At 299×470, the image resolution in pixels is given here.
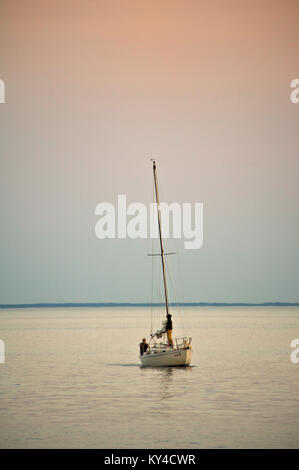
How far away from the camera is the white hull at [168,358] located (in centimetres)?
7206

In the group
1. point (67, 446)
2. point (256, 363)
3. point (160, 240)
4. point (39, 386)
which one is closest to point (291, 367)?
point (256, 363)

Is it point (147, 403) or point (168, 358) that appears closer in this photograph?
point (147, 403)

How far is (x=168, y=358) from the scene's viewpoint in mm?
72312

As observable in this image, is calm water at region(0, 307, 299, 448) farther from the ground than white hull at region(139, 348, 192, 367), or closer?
closer

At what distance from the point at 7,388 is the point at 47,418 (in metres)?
16.3

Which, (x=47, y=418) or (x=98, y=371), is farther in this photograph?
(x=98, y=371)

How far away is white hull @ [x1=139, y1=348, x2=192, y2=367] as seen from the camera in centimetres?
7206

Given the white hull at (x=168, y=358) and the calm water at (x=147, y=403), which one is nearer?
the calm water at (x=147, y=403)

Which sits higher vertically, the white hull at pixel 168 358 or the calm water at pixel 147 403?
the white hull at pixel 168 358

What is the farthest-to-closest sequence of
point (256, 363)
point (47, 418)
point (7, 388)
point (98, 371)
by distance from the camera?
1. point (256, 363)
2. point (98, 371)
3. point (7, 388)
4. point (47, 418)

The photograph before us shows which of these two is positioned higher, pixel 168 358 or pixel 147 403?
pixel 168 358

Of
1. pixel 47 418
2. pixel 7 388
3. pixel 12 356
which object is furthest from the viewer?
pixel 12 356
